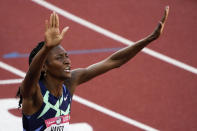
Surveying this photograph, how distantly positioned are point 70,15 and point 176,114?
6.90 ft

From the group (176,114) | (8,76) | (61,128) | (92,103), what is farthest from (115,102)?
(61,128)

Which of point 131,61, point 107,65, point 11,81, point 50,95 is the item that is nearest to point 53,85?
point 50,95

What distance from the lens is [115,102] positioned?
622 centimetres

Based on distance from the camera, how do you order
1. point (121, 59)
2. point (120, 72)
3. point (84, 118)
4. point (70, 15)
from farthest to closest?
point (70, 15) → point (120, 72) → point (84, 118) → point (121, 59)

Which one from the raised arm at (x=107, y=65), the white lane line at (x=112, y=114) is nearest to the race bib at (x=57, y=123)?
the raised arm at (x=107, y=65)

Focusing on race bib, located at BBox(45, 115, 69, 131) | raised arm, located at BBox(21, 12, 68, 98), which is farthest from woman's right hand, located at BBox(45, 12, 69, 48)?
race bib, located at BBox(45, 115, 69, 131)

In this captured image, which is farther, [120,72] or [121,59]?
[120,72]

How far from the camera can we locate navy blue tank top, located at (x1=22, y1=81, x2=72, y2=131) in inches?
139

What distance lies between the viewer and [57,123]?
143 inches

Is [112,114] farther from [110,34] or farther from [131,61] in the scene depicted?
[110,34]

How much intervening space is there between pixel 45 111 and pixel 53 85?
0.22 meters

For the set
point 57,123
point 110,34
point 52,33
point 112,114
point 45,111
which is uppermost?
point 52,33

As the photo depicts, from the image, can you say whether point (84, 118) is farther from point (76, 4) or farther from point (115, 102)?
point (76, 4)

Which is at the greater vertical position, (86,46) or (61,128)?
(61,128)
